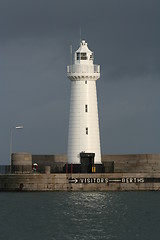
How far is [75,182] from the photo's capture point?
242ft

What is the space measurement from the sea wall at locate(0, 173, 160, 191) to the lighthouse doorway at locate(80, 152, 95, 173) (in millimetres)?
2465

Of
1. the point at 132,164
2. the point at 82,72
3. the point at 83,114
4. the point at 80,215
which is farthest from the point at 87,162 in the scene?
the point at 80,215

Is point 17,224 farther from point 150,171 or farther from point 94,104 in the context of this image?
point 150,171

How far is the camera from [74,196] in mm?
70625

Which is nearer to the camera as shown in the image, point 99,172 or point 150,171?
point 99,172

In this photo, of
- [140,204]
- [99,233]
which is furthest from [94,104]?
[99,233]

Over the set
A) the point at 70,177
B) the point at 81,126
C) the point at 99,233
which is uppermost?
the point at 81,126

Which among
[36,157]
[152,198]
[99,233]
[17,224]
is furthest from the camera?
[36,157]

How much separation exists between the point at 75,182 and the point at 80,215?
660 inches

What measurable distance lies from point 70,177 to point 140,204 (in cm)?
1067

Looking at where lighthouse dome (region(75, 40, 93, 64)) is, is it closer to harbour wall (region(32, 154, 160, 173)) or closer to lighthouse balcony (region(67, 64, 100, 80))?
lighthouse balcony (region(67, 64, 100, 80))

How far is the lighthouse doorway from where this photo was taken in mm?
75312

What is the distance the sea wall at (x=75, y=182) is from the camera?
7338cm

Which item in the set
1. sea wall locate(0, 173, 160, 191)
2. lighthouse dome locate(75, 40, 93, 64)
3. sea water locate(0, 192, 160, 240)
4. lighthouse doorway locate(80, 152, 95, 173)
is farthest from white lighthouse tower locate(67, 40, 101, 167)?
sea water locate(0, 192, 160, 240)
